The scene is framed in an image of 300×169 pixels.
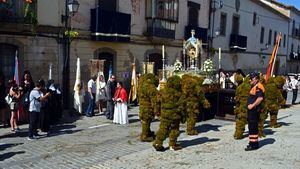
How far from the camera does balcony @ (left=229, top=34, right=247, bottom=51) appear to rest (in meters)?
28.7

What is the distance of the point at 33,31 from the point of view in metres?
14.0

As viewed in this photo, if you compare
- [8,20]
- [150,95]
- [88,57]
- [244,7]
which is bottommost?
[150,95]

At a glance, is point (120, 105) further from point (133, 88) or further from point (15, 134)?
point (133, 88)

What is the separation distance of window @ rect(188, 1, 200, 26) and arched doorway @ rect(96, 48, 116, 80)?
24.6ft

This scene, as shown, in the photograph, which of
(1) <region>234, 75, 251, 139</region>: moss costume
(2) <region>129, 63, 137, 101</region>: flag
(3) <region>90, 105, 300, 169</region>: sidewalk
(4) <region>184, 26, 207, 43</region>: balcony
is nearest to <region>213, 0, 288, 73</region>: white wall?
(4) <region>184, 26, 207, 43</region>: balcony

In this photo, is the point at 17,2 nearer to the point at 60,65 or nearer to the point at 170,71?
the point at 60,65

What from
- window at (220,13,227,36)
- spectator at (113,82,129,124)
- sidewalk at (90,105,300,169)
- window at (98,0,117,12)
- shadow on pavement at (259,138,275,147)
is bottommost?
sidewalk at (90,105,300,169)

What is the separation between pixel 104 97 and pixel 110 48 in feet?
11.4

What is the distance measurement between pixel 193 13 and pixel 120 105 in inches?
514

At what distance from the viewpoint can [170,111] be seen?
8.73 meters

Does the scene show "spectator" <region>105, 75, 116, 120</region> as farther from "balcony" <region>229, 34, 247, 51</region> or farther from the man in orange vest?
"balcony" <region>229, 34, 247, 51</region>

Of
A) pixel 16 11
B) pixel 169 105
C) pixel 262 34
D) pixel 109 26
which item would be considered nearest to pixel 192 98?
pixel 169 105

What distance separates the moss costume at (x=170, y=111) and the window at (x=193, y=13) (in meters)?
15.4

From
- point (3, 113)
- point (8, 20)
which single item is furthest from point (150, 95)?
point (8, 20)
